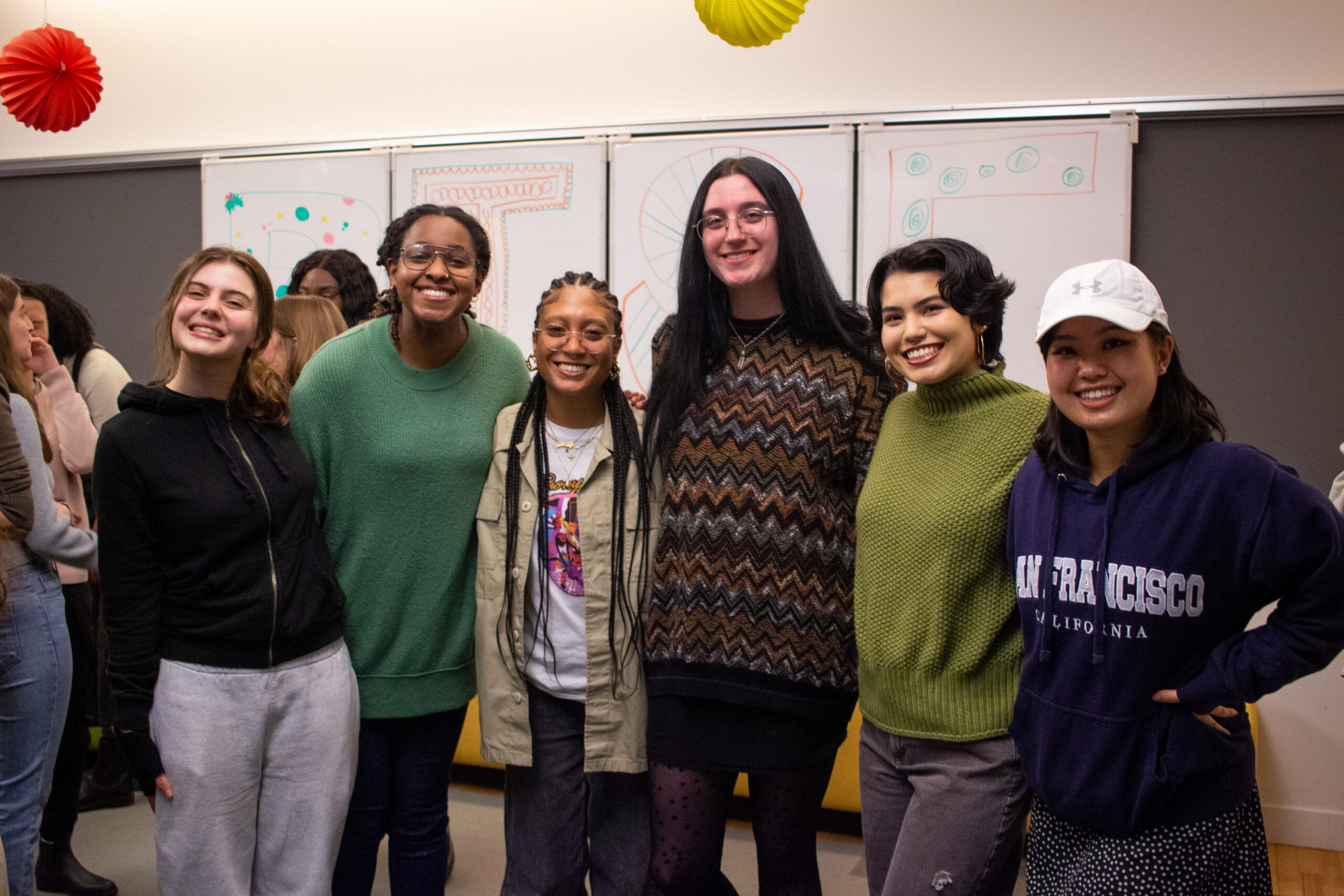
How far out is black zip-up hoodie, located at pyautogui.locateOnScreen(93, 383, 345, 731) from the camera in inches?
62.6

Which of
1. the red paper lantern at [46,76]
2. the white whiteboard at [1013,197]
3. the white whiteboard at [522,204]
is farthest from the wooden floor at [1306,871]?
the red paper lantern at [46,76]

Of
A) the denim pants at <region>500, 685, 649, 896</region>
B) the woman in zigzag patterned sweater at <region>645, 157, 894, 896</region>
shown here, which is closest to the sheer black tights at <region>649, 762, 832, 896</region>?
the woman in zigzag patterned sweater at <region>645, 157, 894, 896</region>

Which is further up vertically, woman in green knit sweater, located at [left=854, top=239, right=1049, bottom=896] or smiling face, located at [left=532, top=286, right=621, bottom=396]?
smiling face, located at [left=532, top=286, right=621, bottom=396]

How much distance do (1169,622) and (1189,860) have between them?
0.29 meters

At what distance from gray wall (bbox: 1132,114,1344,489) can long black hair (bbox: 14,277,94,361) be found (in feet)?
10.8

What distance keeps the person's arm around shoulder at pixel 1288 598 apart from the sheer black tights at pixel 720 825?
27.2 inches

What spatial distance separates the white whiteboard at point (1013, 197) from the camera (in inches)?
130

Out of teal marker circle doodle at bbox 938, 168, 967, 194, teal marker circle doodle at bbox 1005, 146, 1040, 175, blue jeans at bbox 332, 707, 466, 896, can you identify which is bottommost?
blue jeans at bbox 332, 707, 466, 896

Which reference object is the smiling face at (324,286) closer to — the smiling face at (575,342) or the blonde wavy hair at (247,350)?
the blonde wavy hair at (247,350)

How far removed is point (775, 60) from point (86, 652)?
2.92 metres

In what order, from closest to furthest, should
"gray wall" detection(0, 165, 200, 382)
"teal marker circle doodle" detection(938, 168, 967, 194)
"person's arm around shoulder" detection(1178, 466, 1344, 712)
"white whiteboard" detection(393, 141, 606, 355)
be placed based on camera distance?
"person's arm around shoulder" detection(1178, 466, 1344, 712) < "teal marker circle doodle" detection(938, 168, 967, 194) < "white whiteboard" detection(393, 141, 606, 355) < "gray wall" detection(0, 165, 200, 382)

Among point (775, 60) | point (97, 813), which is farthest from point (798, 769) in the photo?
point (775, 60)

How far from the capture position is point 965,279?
1.54 meters

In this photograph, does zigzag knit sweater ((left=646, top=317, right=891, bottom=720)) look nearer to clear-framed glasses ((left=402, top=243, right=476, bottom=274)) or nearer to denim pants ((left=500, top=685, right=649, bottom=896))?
denim pants ((left=500, top=685, right=649, bottom=896))
